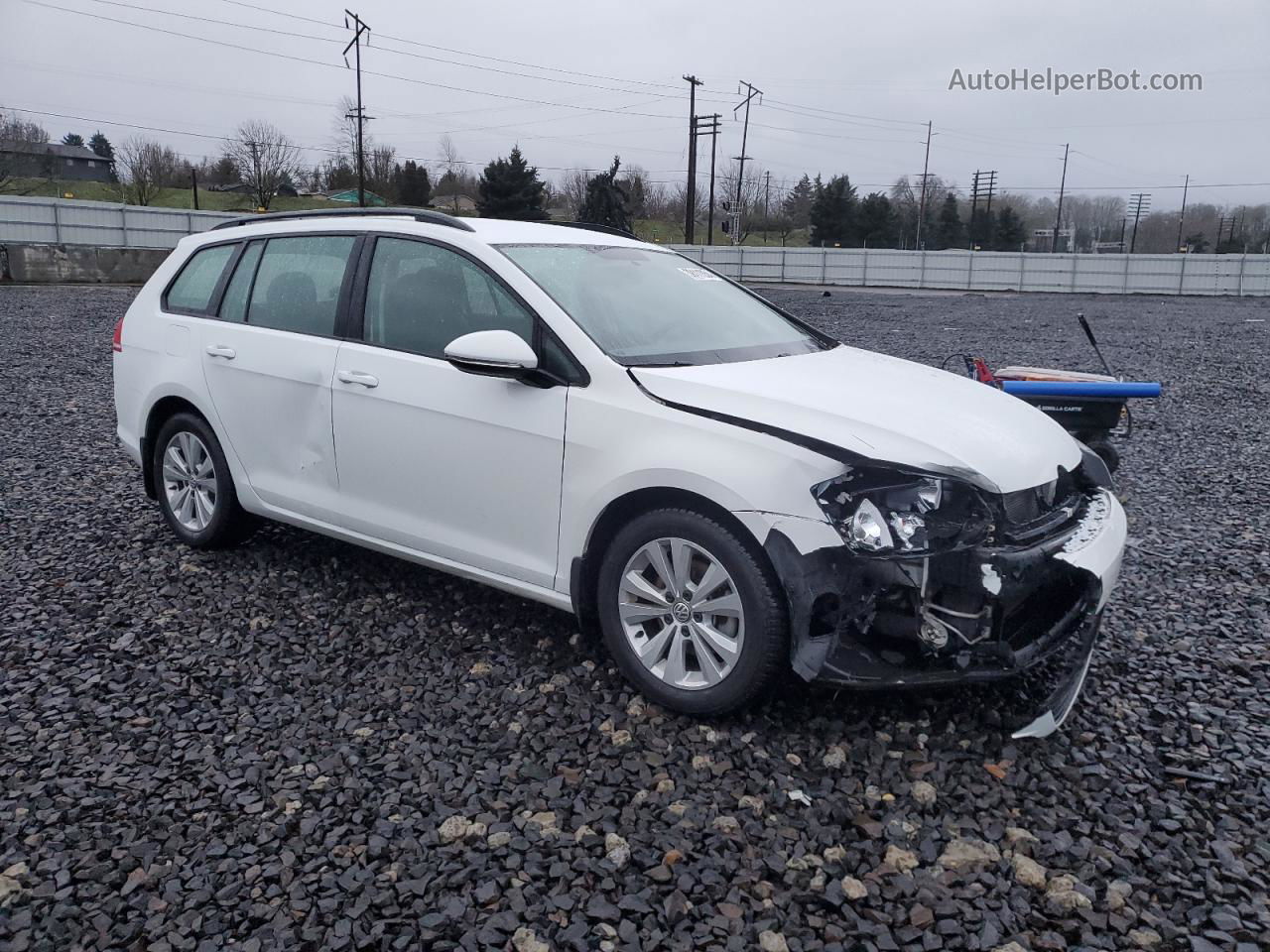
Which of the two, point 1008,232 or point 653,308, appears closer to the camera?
point 653,308

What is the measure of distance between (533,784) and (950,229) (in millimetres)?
92041

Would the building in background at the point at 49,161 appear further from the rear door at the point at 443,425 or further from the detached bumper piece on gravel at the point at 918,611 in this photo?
the detached bumper piece on gravel at the point at 918,611

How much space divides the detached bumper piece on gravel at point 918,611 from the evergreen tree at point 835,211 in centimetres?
7746

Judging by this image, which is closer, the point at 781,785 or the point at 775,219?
the point at 781,785

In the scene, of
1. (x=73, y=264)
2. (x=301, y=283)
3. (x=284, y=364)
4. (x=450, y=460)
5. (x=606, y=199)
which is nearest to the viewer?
(x=450, y=460)

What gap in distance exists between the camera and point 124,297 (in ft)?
72.8

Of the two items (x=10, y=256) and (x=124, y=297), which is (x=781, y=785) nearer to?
(x=124, y=297)

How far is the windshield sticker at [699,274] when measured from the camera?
4.78 metres

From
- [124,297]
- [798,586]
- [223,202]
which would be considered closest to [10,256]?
[124,297]

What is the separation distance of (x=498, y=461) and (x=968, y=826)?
6.77ft

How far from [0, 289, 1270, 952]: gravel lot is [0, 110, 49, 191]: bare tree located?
69.6 m

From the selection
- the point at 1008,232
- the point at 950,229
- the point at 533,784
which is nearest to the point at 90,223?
the point at 533,784

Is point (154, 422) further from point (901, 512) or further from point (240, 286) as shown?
point (901, 512)

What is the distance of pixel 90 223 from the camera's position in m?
32.0
